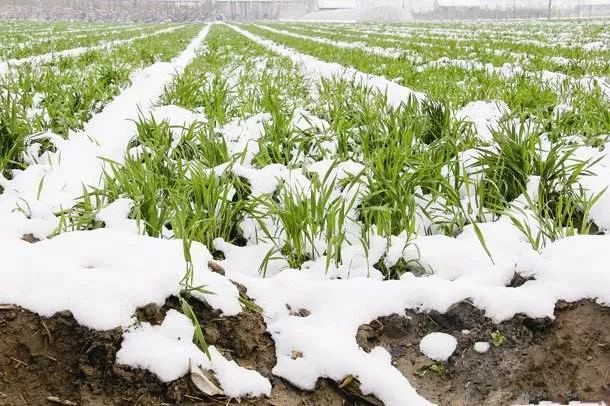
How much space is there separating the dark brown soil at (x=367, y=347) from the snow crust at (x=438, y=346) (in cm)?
2

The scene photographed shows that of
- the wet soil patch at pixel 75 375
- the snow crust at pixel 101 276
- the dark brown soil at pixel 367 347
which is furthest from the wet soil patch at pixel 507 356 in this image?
the snow crust at pixel 101 276

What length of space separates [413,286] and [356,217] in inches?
27.4

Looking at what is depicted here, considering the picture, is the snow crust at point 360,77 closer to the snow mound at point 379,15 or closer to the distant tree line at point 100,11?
the distant tree line at point 100,11

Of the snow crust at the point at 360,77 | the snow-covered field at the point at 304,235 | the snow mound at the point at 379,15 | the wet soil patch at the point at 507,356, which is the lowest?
the wet soil patch at the point at 507,356

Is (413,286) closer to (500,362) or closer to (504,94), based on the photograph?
(500,362)

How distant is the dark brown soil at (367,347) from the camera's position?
1540 mm

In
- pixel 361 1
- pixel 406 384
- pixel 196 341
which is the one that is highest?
pixel 361 1

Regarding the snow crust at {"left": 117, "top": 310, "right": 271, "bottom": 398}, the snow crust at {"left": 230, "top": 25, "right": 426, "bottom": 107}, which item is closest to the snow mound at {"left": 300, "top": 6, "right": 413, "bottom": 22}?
the snow crust at {"left": 230, "top": 25, "right": 426, "bottom": 107}

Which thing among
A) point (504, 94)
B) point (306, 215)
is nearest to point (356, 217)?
point (306, 215)

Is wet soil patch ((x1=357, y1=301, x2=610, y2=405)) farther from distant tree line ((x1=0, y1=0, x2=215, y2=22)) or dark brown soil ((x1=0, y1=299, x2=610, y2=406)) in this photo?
distant tree line ((x1=0, y1=0, x2=215, y2=22))

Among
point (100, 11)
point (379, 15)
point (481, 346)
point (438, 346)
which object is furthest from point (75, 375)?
point (379, 15)

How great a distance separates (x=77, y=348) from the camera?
1585 millimetres

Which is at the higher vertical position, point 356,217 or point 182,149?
point 182,149

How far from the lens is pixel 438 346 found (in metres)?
1.78
